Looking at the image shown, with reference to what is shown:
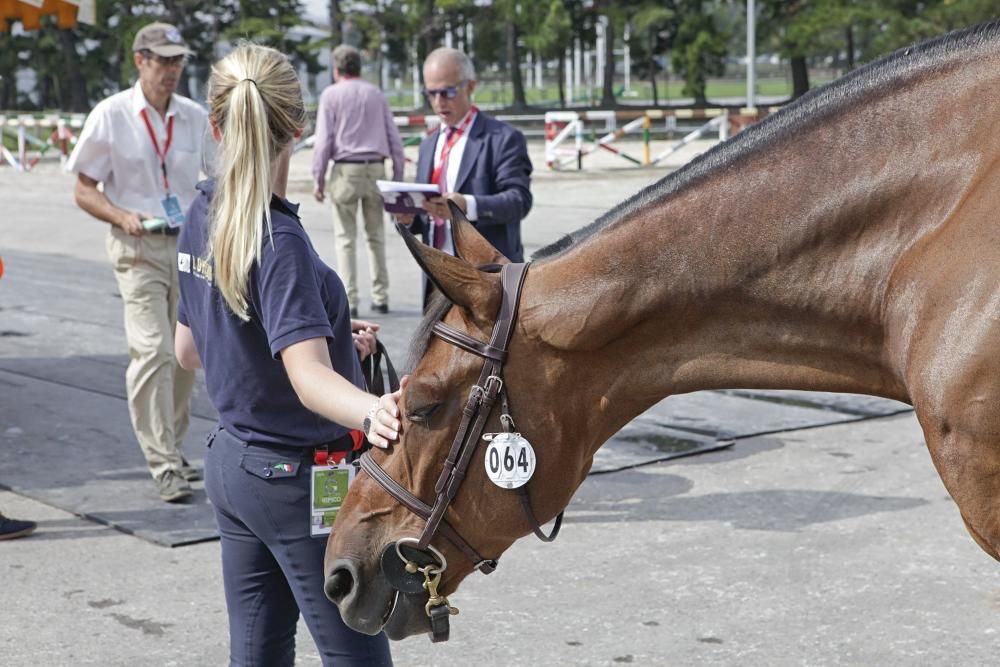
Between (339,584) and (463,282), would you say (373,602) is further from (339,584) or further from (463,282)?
(463,282)

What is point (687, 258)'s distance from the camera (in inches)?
108

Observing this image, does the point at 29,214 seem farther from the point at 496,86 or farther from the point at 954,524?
the point at 496,86

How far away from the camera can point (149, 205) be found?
254 inches

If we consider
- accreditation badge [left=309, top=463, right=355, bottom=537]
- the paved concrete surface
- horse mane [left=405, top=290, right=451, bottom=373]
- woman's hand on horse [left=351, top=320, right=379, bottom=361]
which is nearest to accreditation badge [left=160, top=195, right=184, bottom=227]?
the paved concrete surface

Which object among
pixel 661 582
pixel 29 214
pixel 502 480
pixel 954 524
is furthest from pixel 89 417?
pixel 29 214

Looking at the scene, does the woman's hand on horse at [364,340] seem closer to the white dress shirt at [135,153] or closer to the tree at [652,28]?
the white dress shirt at [135,153]

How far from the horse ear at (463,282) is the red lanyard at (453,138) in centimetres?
436

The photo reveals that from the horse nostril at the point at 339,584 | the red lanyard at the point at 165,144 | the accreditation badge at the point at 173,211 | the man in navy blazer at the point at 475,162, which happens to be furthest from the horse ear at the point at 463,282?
the red lanyard at the point at 165,144

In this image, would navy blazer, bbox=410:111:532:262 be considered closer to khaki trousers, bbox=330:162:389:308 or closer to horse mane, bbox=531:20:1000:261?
horse mane, bbox=531:20:1000:261

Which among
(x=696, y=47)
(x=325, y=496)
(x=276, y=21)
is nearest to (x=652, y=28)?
(x=696, y=47)

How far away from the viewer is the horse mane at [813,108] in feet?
9.14

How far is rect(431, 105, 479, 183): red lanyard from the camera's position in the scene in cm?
698

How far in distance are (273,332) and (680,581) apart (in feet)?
8.54

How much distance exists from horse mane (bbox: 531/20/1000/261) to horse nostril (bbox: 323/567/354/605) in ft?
2.55
